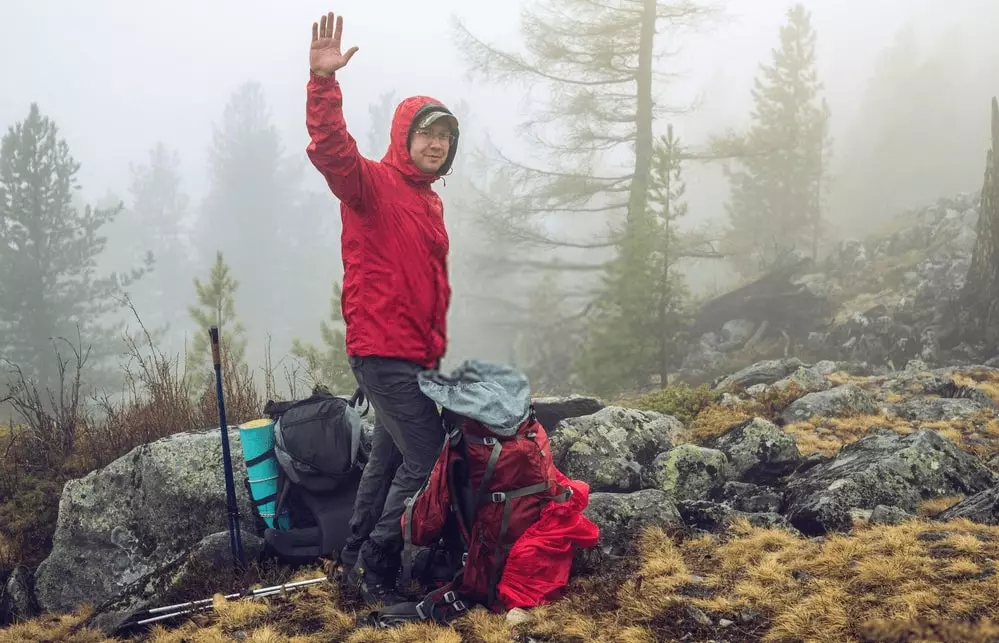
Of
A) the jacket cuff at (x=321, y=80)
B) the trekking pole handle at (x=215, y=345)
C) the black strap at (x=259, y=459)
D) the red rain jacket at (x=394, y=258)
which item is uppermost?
the jacket cuff at (x=321, y=80)

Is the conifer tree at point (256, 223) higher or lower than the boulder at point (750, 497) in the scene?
higher

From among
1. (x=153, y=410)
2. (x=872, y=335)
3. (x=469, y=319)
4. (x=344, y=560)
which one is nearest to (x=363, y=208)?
(x=344, y=560)

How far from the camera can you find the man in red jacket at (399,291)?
347cm

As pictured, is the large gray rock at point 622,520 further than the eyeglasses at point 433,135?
Yes

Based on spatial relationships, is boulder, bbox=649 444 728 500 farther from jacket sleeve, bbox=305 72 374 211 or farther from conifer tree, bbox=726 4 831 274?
conifer tree, bbox=726 4 831 274

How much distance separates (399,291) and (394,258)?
0.59 ft

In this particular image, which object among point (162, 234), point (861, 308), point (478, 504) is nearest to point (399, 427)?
point (478, 504)

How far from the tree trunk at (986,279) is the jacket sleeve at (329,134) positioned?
512 inches

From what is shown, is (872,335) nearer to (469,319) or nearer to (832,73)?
(469,319)

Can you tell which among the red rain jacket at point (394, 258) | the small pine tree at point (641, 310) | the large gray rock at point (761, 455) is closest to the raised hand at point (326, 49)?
the red rain jacket at point (394, 258)

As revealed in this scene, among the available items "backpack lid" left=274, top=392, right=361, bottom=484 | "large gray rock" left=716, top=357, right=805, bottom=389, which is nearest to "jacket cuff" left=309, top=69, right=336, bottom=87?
"backpack lid" left=274, top=392, right=361, bottom=484

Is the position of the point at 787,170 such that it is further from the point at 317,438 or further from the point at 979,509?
the point at 317,438

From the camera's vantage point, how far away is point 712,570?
12.1 feet

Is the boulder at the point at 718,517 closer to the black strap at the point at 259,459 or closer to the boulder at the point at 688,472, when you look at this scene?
the boulder at the point at 688,472
